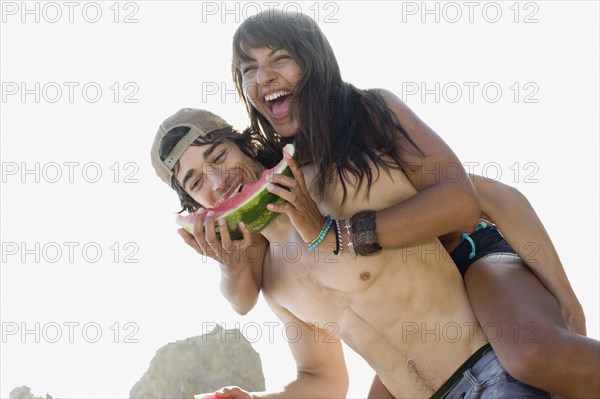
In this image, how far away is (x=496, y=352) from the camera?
3.87m

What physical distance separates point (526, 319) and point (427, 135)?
3.44ft

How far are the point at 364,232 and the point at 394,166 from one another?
456 millimetres

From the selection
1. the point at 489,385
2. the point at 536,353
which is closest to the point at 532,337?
the point at 536,353

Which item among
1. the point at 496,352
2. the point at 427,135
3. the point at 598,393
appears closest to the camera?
the point at 598,393

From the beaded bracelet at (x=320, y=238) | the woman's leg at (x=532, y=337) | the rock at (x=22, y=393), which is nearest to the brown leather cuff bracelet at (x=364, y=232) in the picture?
the beaded bracelet at (x=320, y=238)

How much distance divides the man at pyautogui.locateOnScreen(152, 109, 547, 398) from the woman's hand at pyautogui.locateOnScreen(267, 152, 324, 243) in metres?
0.03

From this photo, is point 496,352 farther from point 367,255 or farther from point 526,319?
point 367,255

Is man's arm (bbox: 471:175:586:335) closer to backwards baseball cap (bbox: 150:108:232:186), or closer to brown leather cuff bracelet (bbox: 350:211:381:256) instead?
brown leather cuff bracelet (bbox: 350:211:381:256)

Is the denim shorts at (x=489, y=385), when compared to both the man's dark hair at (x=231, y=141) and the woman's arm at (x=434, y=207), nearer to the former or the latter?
the woman's arm at (x=434, y=207)

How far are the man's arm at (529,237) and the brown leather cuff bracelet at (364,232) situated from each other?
0.78 meters

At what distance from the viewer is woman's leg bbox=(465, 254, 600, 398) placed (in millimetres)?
3596

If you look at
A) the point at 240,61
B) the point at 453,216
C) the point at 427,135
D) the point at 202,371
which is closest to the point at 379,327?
the point at 453,216

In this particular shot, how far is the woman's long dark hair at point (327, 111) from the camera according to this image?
4.19 meters

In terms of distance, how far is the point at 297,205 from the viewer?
12.7 feet
